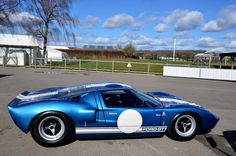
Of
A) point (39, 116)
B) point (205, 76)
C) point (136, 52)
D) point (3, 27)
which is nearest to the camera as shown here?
point (39, 116)

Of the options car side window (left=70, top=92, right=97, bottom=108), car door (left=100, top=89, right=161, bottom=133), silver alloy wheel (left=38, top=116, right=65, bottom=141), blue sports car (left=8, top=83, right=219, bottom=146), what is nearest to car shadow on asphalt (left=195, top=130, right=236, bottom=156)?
blue sports car (left=8, top=83, right=219, bottom=146)

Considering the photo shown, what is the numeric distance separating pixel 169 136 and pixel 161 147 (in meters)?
0.50

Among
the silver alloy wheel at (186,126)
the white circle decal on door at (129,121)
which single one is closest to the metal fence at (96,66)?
the silver alloy wheel at (186,126)

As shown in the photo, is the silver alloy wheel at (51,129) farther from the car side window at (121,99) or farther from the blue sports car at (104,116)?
the car side window at (121,99)

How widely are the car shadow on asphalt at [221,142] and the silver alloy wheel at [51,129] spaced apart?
8.94 feet

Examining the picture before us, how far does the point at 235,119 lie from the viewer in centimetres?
577

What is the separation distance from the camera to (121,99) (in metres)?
4.14

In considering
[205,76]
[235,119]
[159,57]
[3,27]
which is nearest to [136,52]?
[159,57]

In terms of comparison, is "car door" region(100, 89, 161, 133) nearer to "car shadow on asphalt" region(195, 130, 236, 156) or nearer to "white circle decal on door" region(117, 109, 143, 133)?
"white circle decal on door" region(117, 109, 143, 133)

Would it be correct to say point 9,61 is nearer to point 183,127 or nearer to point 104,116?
point 104,116

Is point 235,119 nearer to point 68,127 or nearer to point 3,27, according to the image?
point 68,127

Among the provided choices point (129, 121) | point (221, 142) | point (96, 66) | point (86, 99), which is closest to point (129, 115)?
point (129, 121)

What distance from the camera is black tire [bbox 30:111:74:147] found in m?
3.72

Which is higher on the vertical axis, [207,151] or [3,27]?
[3,27]
